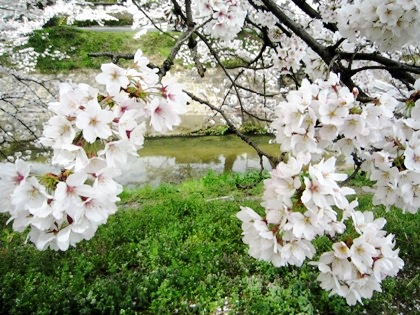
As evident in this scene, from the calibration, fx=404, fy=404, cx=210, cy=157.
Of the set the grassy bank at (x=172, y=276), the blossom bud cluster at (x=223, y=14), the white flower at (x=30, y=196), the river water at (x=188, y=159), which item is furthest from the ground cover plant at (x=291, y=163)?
the river water at (x=188, y=159)

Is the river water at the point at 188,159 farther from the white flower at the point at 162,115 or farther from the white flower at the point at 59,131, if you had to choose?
the white flower at the point at 59,131

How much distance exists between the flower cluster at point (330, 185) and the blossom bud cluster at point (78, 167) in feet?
1.23

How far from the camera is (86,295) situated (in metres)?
3.26

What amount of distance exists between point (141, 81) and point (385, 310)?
3.09 m

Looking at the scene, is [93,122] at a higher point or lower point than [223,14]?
higher

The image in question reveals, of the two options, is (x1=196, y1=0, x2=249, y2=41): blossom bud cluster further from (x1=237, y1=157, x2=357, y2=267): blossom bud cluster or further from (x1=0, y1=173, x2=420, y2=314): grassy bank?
(x1=0, y1=173, x2=420, y2=314): grassy bank

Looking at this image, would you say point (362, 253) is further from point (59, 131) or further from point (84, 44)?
point (84, 44)

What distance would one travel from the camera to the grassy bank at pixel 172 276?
320 cm

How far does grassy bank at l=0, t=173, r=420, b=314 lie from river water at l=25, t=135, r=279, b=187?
3.74 metres

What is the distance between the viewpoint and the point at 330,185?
90 centimetres

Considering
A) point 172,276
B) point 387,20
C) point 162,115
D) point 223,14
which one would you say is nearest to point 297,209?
point 162,115

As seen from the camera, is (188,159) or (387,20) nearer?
(387,20)

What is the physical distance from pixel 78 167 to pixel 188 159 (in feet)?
29.8

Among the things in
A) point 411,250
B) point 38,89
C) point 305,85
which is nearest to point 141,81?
point 305,85
